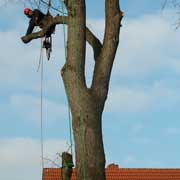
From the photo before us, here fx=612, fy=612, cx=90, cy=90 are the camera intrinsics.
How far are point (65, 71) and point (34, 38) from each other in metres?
0.84

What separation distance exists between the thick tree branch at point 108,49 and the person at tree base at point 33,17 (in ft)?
3.05

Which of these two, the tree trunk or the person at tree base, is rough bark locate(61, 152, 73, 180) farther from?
the person at tree base

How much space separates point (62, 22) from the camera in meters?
8.38

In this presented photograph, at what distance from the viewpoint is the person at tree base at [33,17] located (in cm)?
851

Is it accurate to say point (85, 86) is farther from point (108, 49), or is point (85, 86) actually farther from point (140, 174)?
point (140, 174)

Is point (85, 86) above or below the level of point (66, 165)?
above

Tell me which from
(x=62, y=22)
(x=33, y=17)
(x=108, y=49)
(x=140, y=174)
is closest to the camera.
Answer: (x=108, y=49)

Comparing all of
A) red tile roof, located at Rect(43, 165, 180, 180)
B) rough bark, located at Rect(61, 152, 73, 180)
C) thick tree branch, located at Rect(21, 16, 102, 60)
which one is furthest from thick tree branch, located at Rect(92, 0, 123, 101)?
red tile roof, located at Rect(43, 165, 180, 180)

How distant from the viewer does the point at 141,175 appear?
94.1ft

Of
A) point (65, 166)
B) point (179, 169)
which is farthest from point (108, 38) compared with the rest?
point (179, 169)

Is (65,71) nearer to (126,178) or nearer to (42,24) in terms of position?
(42,24)

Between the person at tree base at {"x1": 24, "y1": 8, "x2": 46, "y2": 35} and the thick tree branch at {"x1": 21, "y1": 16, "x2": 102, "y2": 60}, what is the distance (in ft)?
0.38

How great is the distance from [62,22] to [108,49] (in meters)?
0.74

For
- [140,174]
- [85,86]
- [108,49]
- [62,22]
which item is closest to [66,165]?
[85,86]
